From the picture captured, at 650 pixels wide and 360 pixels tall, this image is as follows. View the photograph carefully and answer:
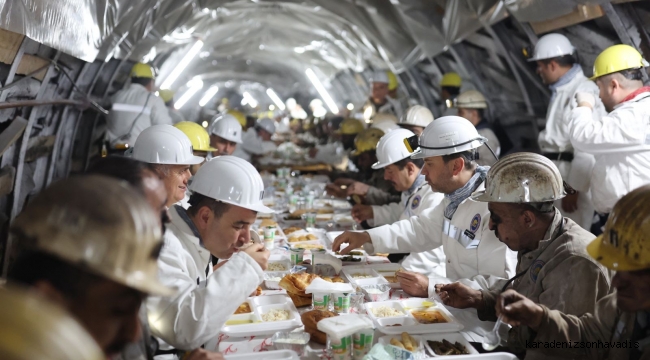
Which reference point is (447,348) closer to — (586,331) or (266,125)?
(586,331)

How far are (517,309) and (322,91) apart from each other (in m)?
22.0

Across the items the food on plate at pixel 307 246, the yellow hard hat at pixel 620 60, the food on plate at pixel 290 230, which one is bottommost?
the food on plate at pixel 307 246

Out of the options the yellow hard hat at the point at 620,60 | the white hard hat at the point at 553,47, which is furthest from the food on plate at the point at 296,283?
the white hard hat at the point at 553,47

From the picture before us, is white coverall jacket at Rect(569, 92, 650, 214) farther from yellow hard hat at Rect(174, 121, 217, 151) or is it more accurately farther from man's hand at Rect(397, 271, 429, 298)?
yellow hard hat at Rect(174, 121, 217, 151)

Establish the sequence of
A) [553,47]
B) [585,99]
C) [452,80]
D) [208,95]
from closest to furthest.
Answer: [585,99], [553,47], [452,80], [208,95]

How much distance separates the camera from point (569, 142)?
20.0 ft

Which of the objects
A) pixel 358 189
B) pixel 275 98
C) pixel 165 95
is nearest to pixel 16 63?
pixel 358 189

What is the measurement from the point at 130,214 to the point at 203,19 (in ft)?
35.7

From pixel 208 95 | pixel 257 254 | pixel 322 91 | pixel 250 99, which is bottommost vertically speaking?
pixel 257 254

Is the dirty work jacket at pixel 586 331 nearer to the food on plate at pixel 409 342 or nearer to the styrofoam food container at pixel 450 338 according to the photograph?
the styrofoam food container at pixel 450 338

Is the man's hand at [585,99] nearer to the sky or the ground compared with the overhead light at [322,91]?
nearer to the ground

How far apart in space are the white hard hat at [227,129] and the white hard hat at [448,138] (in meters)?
3.55

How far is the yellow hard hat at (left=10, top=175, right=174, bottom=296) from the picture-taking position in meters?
1.30

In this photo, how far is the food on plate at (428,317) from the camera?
280 cm
